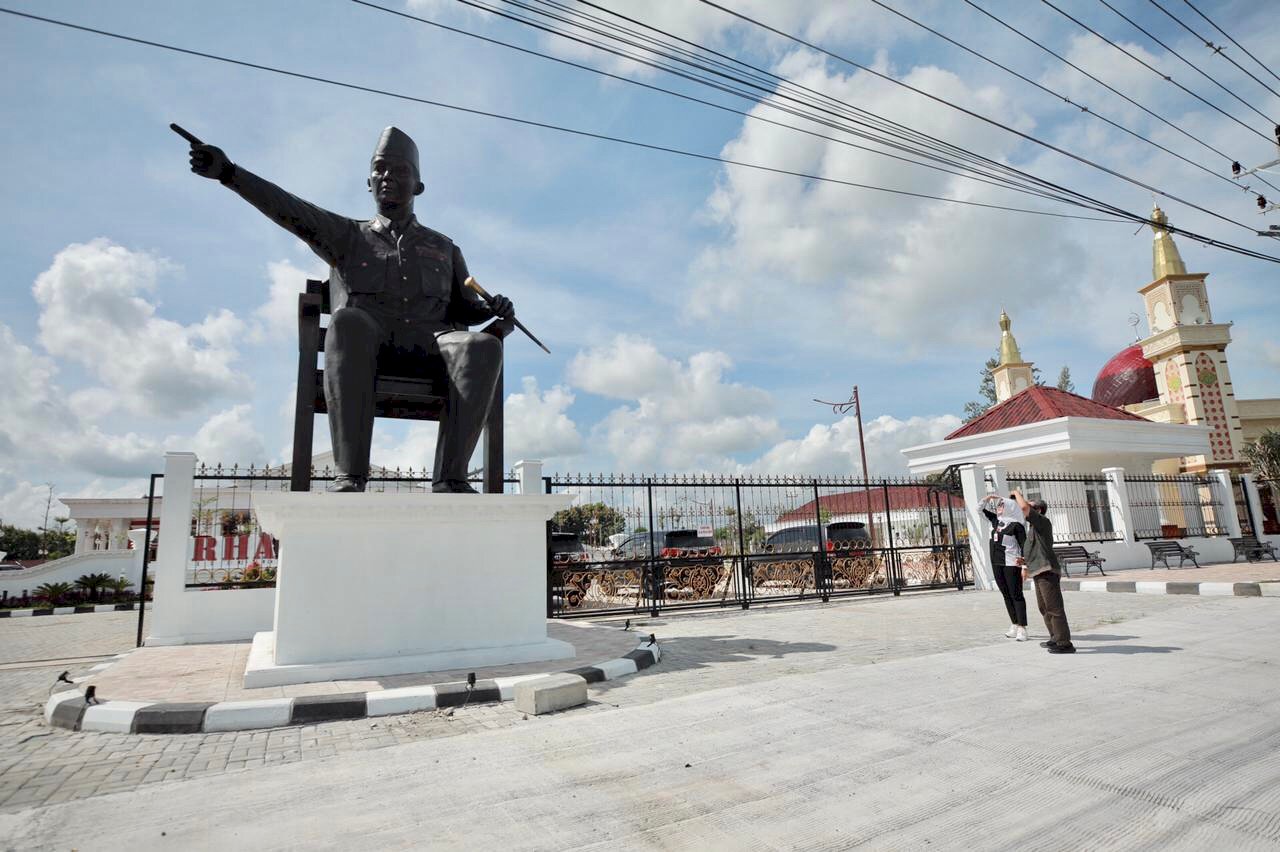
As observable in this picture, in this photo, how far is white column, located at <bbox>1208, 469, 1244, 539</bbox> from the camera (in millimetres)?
16578

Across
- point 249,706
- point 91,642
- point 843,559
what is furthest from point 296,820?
point 843,559

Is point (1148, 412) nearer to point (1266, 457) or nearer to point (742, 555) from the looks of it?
point (1266, 457)

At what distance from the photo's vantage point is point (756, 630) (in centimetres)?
774

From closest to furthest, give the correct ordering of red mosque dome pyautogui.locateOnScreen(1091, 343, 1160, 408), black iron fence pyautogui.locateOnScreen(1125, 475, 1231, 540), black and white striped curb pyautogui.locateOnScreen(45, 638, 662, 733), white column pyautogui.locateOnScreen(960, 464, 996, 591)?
black and white striped curb pyautogui.locateOnScreen(45, 638, 662, 733) < white column pyautogui.locateOnScreen(960, 464, 996, 591) < black iron fence pyautogui.locateOnScreen(1125, 475, 1231, 540) < red mosque dome pyautogui.locateOnScreen(1091, 343, 1160, 408)

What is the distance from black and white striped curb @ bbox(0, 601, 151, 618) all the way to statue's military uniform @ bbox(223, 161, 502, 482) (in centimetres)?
1332

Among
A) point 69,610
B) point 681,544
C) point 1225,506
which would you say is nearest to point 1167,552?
point 1225,506

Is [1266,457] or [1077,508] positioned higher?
[1266,457]

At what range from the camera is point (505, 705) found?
4.25 m

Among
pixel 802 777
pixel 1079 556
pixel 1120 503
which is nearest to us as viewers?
pixel 802 777

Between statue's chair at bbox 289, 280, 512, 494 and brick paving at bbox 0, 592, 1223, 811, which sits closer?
brick paving at bbox 0, 592, 1223, 811

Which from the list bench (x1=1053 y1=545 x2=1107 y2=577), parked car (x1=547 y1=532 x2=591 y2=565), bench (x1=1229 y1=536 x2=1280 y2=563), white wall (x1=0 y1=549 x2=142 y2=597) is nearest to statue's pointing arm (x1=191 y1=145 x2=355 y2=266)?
parked car (x1=547 y1=532 x2=591 y2=565)

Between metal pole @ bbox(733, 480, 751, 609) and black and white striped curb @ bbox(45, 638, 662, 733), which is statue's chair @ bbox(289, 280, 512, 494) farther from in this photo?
metal pole @ bbox(733, 480, 751, 609)

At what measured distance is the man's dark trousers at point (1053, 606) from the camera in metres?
5.46

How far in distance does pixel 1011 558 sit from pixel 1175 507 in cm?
1455
